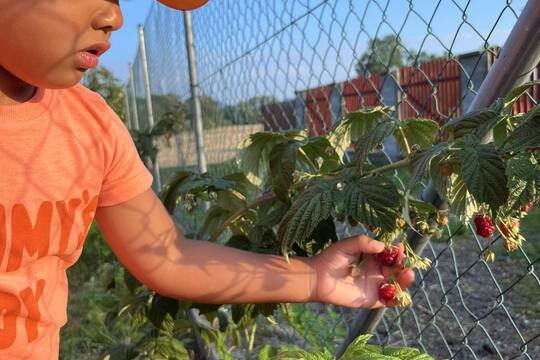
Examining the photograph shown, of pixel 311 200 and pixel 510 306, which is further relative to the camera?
pixel 510 306

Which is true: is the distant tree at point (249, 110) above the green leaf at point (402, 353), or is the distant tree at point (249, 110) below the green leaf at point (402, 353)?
above

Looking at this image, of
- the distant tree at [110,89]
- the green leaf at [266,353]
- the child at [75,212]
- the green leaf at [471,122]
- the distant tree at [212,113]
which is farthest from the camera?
the distant tree at [110,89]

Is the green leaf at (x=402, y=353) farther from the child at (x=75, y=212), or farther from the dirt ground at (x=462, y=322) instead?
the dirt ground at (x=462, y=322)

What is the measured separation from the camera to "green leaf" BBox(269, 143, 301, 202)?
119 centimetres

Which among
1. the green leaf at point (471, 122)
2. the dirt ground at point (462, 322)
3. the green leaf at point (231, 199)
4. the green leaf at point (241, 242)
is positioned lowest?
the dirt ground at point (462, 322)

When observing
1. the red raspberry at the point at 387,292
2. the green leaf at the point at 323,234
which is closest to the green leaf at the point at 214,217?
the green leaf at the point at 323,234

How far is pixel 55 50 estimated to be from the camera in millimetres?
969

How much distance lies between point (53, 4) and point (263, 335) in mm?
2380

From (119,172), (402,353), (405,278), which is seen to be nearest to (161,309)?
(119,172)

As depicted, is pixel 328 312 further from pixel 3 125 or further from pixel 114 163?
pixel 3 125

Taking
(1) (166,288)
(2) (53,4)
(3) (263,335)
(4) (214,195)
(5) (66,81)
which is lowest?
(3) (263,335)

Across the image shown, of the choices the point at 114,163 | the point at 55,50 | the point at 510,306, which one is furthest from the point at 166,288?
the point at 510,306

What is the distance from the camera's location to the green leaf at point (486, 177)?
800 millimetres

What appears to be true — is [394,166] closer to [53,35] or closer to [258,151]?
[258,151]
